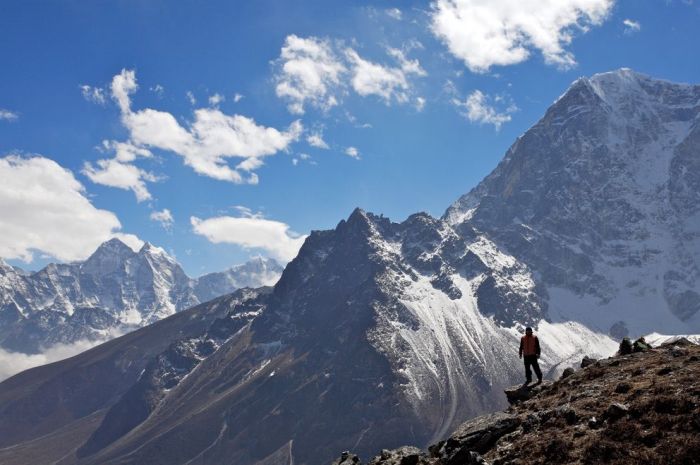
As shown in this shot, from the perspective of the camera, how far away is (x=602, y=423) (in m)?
27.0

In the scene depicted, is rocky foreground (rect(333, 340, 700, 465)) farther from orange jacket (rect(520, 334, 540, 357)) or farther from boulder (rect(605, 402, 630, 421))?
orange jacket (rect(520, 334, 540, 357))

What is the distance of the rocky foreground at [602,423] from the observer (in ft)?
79.0

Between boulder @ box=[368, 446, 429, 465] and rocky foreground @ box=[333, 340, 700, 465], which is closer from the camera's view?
rocky foreground @ box=[333, 340, 700, 465]

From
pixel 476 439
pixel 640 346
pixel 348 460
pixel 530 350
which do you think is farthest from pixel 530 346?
pixel 348 460

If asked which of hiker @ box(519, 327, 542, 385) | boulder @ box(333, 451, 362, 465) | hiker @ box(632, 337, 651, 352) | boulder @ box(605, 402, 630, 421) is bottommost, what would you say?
boulder @ box(333, 451, 362, 465)

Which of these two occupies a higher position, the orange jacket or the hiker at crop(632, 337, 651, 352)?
the orange jacket

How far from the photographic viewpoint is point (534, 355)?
42875 mm

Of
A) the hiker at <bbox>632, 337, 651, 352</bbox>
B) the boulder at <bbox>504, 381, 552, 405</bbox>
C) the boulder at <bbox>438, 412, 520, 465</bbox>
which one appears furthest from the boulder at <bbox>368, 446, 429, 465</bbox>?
the hiker at <bbox>632, 337, 651, 352</bbox>

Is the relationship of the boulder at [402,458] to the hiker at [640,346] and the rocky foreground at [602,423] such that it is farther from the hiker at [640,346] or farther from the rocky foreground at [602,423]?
the hiker at [640,346]

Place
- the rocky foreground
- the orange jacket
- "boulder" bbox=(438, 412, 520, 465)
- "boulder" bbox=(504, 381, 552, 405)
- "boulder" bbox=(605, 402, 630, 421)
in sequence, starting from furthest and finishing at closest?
the orange jacket → "boulder" bbox=(504, 381, 552, 405) → "boulder" bbox=(438, 412, 520, 465) → "boulder" bbox=(605, 402, 630, 421) → the rocky foreground

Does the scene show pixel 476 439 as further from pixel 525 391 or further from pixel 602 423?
pixel 525 391

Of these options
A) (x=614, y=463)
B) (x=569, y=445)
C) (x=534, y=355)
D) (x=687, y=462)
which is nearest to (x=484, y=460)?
(x=569, y=445)

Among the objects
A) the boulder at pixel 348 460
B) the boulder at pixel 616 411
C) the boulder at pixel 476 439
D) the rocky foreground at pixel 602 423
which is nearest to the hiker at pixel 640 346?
the rocky foreground at pixel 602 423

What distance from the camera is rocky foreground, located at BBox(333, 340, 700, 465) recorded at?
2408cm
